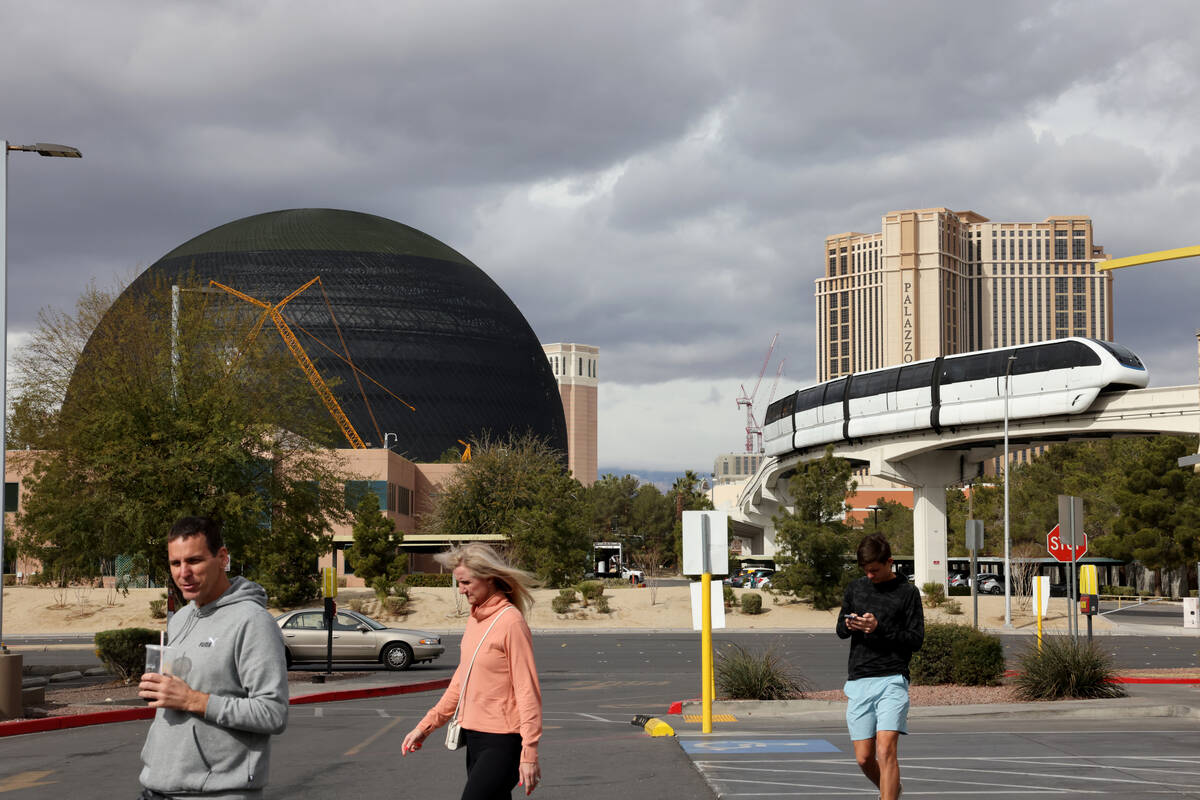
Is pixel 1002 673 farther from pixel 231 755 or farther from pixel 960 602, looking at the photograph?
pixel 960 602

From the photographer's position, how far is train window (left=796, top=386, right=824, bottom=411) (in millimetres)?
67875

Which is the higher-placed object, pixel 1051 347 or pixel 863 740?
pixel 1051 347

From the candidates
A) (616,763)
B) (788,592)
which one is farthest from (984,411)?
(616,763)

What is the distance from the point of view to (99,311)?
2830 centimetres

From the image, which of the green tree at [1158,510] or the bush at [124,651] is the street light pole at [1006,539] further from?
the bush at [124,651]

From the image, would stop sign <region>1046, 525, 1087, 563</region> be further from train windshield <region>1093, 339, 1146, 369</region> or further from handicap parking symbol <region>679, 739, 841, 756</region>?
train windshield <region>1093, 339, 1146, 369</region>

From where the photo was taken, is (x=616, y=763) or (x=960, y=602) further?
(x=960, y=602)

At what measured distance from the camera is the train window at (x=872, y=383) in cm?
6152

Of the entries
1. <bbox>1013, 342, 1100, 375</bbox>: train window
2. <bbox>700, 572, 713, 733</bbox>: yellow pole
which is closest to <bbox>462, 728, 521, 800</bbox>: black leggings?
<bbox>700, 572, 713, 733</bbox>: yellow pole

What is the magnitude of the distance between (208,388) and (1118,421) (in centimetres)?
3900

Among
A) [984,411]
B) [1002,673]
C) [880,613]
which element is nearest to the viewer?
[880,613]

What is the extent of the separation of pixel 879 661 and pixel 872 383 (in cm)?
5556

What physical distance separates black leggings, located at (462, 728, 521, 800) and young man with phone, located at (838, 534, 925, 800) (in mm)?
2918

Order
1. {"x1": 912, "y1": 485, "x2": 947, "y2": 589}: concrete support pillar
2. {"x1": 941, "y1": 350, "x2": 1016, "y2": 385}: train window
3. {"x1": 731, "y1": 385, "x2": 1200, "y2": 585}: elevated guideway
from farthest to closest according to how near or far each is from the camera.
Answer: {"x1": 912, "y1": 485, "x2": 947, "y2": 589}: concrete support pillar, {"x1": 941, "y1": 350, "x2": 1016, "y2": 385}: train window, {"x1": 731, "y1": 385, "x2": 1200, "y2": 585}: elevated guideway
